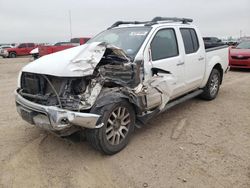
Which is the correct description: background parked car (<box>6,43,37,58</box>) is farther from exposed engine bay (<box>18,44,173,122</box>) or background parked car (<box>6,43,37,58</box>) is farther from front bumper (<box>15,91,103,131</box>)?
front bumper (<box>15,91,103,131</box>)

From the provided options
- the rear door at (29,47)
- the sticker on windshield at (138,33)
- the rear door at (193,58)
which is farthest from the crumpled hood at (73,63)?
the rear door at (29,47)

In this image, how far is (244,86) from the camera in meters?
8.23

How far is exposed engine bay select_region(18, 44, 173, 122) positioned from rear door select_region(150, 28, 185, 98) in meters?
0.36

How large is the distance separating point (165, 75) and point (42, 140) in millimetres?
2296

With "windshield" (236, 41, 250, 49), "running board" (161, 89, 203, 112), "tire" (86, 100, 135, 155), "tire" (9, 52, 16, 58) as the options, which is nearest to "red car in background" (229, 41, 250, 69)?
"windshield" (236, 41, 250, 49)

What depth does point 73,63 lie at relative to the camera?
3.41 metres

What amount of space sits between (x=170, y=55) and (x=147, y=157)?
1984 mm

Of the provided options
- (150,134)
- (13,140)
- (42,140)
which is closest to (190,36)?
(150,134)

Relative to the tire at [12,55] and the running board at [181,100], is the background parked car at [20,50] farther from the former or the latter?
the running board at [181,100]

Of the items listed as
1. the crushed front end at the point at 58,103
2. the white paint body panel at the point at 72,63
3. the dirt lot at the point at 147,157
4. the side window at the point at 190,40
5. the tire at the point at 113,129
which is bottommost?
the dirt lot at the point at 147,157

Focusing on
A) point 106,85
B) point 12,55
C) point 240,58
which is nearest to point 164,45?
point 106,85

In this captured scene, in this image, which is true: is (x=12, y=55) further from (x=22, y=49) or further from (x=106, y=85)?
(x=106, y=85)

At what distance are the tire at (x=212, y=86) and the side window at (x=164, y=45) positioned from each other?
5.80ft

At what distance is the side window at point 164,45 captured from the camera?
437 centimetres
